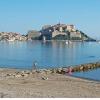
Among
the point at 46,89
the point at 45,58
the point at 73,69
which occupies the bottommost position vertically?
the point at 45,58

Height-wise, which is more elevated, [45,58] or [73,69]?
[73,69]

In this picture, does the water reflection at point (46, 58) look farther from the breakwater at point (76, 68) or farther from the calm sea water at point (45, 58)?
the breakwater at point (76, 68)

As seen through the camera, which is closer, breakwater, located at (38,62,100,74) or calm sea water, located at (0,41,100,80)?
breakwater, located at (38,62,100,74)

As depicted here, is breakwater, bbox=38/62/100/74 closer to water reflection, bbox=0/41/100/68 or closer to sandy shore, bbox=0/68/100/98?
water reflection, bbox=0/41/100/68

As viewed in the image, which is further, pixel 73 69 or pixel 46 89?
pixel 73 69

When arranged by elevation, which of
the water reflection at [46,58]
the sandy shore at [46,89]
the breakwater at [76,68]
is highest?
the sandy shore at [46,89]

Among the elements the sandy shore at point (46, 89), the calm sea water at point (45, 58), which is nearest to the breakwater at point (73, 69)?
the calm sea water at point (45, 58)

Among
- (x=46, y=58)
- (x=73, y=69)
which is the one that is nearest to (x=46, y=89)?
(x=73, y=69)

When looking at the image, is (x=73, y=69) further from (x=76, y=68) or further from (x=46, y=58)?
(x=46, y=58)

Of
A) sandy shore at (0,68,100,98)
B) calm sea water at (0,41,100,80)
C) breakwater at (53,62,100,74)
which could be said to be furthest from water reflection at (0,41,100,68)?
sandy shore at (0,68,100,98)

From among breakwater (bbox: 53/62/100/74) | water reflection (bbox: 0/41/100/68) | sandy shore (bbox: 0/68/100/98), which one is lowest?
water reflection (bbox: 0/41/100/68)

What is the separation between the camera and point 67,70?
35.2m

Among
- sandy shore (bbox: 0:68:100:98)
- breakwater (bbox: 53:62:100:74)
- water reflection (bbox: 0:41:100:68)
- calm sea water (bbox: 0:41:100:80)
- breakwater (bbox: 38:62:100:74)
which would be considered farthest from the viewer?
water reflection (bbox: 0:41:100:68)

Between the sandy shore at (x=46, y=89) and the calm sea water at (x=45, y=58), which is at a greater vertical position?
the sandy shore at (x=46, y=89)
